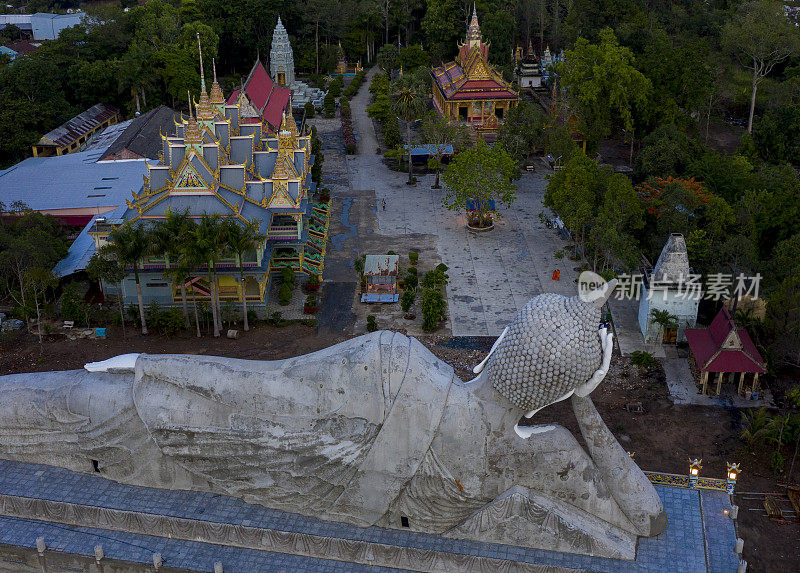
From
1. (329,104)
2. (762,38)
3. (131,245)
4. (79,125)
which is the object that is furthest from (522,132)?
(79,125)

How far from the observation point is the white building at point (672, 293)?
96.7 ft

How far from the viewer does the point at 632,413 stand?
87.1 feet

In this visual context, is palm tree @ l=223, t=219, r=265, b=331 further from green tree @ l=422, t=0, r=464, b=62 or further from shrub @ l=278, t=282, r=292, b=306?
green tree @ l=422, t=0, r=464, b=62

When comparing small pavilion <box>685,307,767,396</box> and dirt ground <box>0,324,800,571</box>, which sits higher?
small pavilion <box>685,307,767,396</box>

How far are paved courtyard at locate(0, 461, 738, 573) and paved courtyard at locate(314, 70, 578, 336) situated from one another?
12.8m

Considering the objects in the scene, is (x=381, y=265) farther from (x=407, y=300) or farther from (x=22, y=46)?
(x=22, y=46)

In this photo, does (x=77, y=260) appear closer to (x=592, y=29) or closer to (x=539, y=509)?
(x=539, y=509)

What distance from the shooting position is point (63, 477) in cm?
2066

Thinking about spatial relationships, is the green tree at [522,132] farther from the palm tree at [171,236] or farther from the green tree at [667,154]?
the palm tree at [171,236]

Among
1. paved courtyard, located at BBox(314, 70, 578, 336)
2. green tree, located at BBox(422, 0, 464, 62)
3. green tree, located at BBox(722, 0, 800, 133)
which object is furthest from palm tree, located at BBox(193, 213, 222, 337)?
green tree, located at BBox(422, 0, 464, 62)

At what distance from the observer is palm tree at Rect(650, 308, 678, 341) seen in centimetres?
2964

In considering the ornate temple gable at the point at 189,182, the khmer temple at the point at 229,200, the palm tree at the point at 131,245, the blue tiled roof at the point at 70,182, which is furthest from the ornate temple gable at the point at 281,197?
the blue tiled roof at the point at 70,182

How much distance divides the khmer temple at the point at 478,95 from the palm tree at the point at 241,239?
25514 mm

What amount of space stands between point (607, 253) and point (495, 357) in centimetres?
1672
